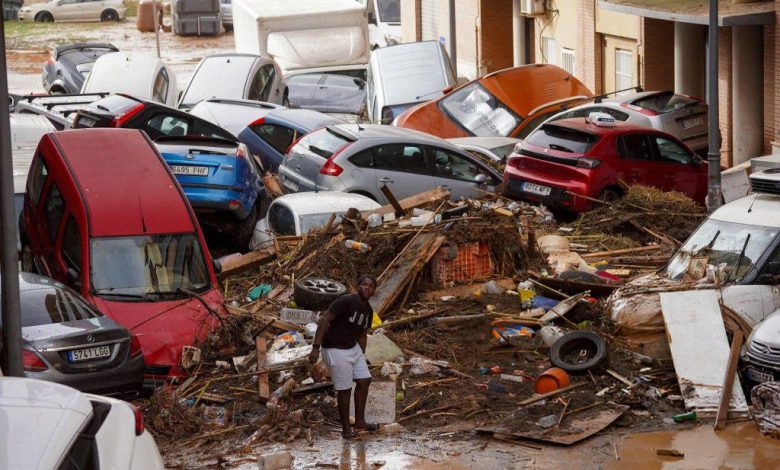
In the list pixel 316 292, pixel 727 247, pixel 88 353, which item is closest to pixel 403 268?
pixel 316 292

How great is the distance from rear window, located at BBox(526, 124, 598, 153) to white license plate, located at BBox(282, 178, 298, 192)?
3.62 meters

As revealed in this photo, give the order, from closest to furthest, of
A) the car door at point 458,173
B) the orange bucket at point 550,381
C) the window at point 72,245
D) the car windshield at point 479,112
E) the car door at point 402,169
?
Answer: the orange bucket at point 550,381
the window at point 72,245
the car door at point 402,169
the car door at point 458,173
the car windshield at point 479,112

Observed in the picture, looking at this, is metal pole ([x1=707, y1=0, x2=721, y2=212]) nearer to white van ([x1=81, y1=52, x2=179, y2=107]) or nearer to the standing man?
the standing man

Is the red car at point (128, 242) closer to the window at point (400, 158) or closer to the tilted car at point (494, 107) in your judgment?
the window at point (400, 158)

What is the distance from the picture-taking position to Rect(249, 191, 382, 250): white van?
17.2 meters

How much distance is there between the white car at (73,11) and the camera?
58031 mm

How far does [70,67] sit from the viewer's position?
3322cm

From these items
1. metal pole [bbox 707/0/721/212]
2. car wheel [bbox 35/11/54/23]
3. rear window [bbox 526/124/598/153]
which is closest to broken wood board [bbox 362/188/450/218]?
rear window [bbox 526/124/598/153]

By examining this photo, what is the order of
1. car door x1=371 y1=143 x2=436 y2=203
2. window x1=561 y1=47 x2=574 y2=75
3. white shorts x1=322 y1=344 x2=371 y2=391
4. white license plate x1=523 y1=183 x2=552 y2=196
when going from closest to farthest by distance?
white shorts x1=322 y1=344 x2=371 y2=391 < white license plate x1=523 y1=183 x2=552 y2=196 < car door x1=371 y1=143 x2=436 y2=203 < window x1=561 y1=47 x2=574 y2=75

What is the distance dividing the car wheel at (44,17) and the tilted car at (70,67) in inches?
954

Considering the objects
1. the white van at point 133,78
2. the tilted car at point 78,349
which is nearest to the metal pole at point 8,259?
the tilted car at point 78,349

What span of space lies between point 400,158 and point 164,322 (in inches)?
297

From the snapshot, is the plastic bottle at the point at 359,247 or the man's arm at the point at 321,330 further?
the plastic bottle at the point at 359,247

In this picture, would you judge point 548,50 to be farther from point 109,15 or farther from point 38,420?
point 38,420
